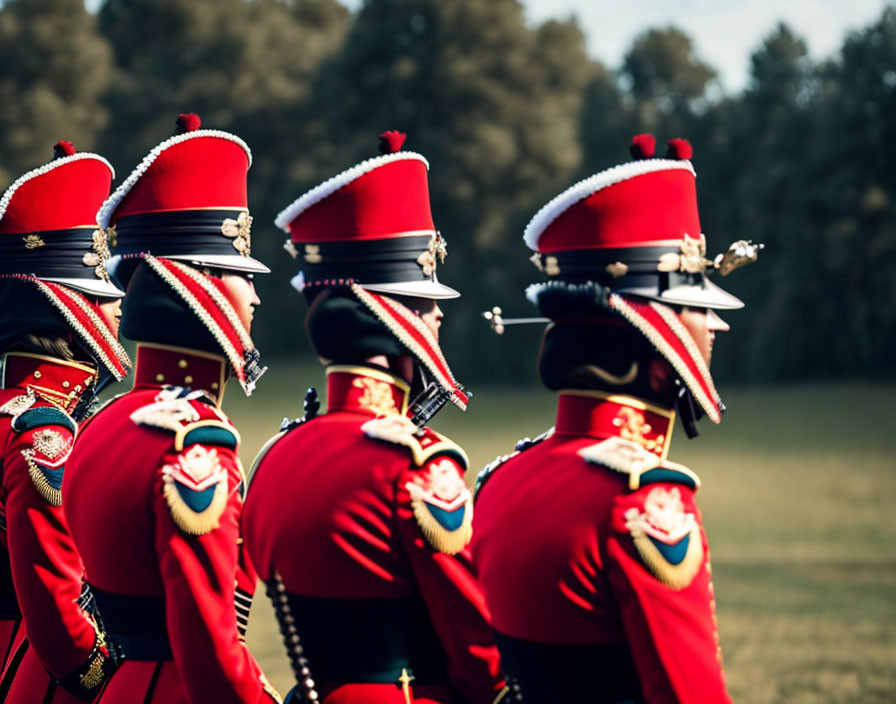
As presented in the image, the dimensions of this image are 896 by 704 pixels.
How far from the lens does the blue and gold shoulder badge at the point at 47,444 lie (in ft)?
18.4

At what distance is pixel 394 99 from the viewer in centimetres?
4825

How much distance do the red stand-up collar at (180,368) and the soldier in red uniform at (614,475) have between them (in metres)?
1.43

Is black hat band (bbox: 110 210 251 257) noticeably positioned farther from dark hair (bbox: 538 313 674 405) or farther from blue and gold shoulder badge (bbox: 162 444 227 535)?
dark hair (bbox: 538 313 674 405)

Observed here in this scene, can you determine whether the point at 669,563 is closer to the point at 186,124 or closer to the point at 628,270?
the point at 628,270

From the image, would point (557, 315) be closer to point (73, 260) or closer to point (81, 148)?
point (73, 260)

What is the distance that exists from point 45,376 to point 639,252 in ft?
10.3

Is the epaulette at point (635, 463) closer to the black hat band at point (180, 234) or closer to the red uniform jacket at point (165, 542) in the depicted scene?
the red uniform jacket at point (165, 542)

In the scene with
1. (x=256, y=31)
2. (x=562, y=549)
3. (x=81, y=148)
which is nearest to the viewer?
(x=562, y=549)

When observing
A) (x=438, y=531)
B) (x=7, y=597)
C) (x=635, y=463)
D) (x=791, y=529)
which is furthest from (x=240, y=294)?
(x=791, y=529)

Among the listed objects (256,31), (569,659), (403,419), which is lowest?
(569,659)

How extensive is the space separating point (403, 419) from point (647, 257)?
107 centimetres

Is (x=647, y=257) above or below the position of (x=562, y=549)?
above

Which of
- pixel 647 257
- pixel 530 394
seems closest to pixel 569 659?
pixel 647 257

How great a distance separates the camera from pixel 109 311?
636 cm
